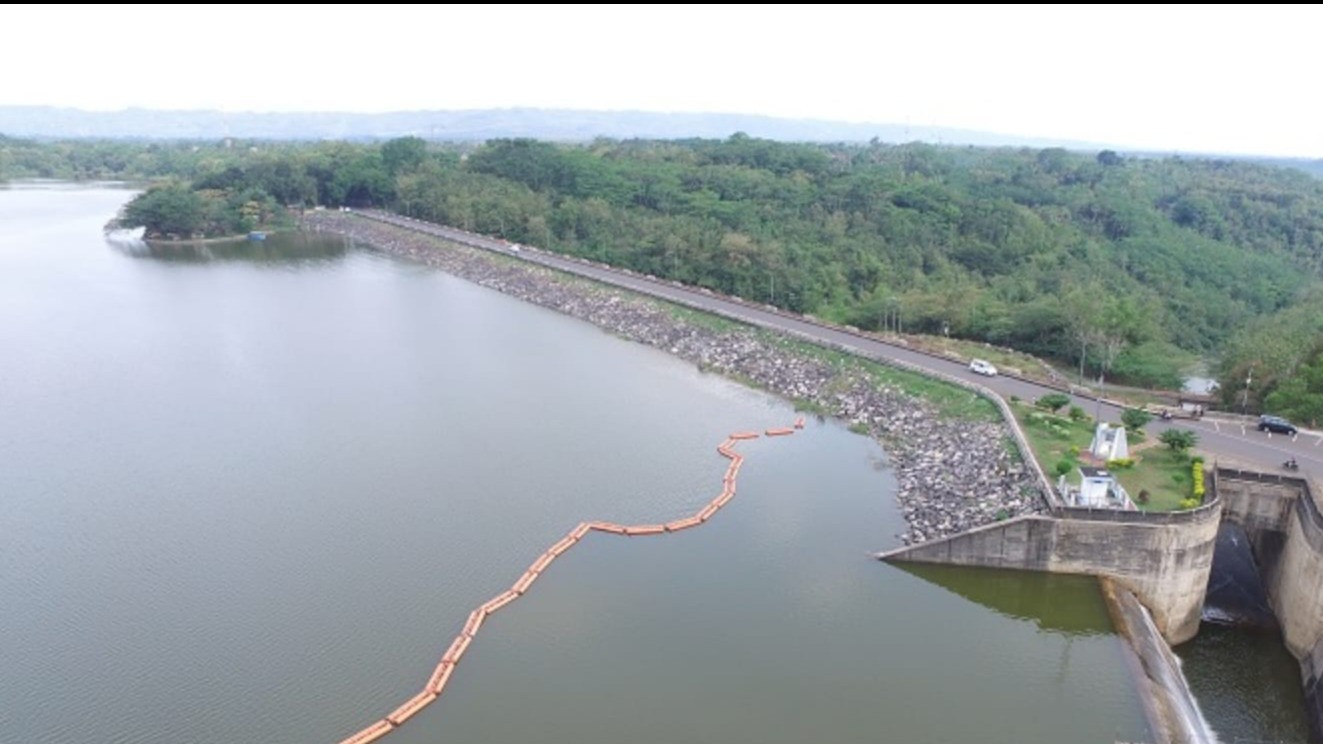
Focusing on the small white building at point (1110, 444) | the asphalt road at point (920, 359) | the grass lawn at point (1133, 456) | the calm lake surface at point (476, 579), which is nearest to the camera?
the calm lake surface at point (476, 579)

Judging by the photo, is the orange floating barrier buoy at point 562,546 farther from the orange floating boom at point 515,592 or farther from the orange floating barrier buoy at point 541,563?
the orange floating barrier buoy at point 541,563

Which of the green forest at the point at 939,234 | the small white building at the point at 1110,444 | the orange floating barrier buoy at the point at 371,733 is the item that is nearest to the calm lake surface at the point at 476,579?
the orange floating barrier buoy at the point at 371,733

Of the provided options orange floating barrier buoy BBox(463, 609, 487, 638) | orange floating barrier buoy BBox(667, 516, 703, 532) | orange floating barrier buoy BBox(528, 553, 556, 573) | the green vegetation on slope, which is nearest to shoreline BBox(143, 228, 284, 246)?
the green vegetation on slope

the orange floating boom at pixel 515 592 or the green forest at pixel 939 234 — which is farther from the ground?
the green forest at pixel 939 234

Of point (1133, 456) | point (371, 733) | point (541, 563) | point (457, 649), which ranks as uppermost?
point (1133, 456)

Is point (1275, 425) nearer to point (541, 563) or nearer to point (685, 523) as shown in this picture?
point (685, 523)

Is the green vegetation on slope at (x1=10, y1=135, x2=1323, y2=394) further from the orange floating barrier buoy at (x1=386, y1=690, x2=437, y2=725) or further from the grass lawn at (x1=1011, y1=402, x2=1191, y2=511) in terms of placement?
the orange floating barrier buoy at (x1=386, y1=690, x2=437, y2=725)

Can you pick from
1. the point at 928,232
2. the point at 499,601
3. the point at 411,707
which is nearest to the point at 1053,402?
the point at 499,601
